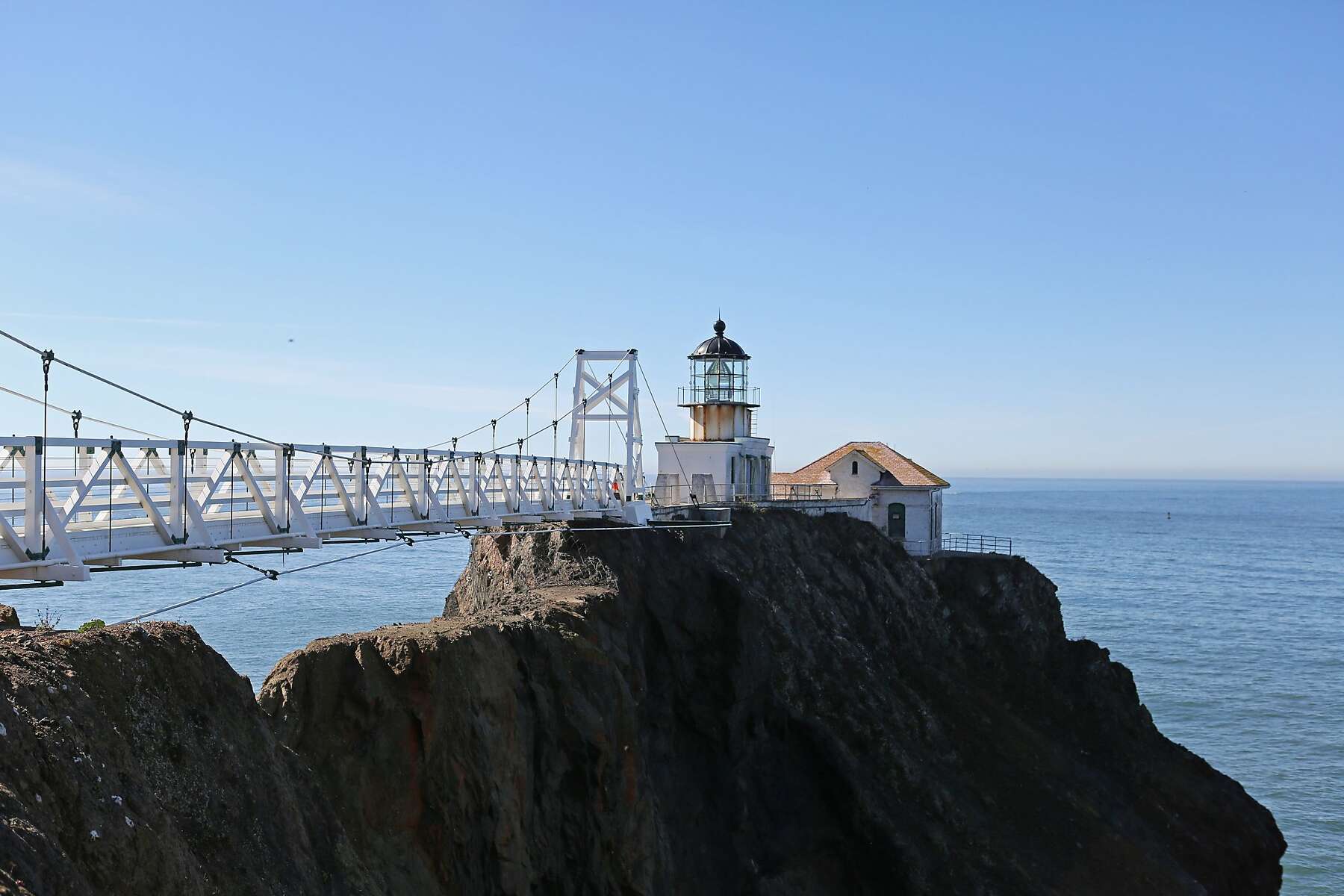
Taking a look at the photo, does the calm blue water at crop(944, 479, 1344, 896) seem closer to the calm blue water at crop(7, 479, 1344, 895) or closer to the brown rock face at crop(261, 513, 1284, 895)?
the calm blue water at crop(7, 479, 1344, 895)

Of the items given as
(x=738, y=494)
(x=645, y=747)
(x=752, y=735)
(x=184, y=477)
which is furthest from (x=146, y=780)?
(x=738, y=494)

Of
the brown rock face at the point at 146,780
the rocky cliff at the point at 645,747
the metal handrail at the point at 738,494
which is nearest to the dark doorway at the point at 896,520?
A: the metal handrail at the point at 738,494

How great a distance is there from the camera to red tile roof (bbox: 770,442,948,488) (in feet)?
173

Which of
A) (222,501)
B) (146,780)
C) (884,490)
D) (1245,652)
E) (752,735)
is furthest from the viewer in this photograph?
(1245,652)

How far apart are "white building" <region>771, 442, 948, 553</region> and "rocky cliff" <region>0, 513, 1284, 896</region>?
5.18 m

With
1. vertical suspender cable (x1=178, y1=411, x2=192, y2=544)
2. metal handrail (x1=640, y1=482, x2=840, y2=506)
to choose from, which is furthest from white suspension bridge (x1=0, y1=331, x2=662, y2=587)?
metal handrail (x1=640, y1=482, x2=840, y2=506)

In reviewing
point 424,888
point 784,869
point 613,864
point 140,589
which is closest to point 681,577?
point 784,869

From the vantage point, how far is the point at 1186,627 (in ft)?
251

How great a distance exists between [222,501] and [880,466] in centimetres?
3984

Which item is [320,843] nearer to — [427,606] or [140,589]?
[427,606]

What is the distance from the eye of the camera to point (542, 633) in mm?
22875

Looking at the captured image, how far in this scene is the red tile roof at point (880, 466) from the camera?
52594mm

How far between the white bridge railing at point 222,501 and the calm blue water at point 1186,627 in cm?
2460

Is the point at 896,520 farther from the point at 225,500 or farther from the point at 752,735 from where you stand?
the point at 225,500
